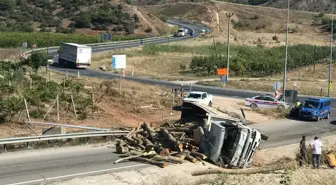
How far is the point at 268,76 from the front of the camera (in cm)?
7406

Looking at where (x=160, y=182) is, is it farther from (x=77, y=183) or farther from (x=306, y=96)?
(x=306, y=96)

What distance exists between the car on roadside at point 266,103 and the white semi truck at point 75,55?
1143 inches

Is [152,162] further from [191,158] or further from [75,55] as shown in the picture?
[75,55]

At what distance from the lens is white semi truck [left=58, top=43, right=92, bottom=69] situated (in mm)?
65500

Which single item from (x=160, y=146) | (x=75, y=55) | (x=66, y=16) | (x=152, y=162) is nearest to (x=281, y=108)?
(x=160, y=146)

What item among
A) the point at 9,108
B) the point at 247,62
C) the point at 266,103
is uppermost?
the point at 247,62

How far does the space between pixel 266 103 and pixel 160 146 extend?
68.9 feet

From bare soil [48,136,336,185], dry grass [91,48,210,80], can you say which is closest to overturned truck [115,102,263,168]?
bare soil [48,136,336,185]

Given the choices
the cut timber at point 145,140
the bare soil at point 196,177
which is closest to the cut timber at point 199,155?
the bare soil at point 196,177

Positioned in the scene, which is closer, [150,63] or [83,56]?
[83,56]

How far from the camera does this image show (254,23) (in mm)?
161875

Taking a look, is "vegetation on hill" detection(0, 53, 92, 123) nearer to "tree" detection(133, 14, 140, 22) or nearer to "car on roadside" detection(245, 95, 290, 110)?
"car on roadside" detection(245, 95, 290, 110)

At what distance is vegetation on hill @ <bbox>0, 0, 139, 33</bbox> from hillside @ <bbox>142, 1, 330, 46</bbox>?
74.2 feet

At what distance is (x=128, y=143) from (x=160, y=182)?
6.27m
